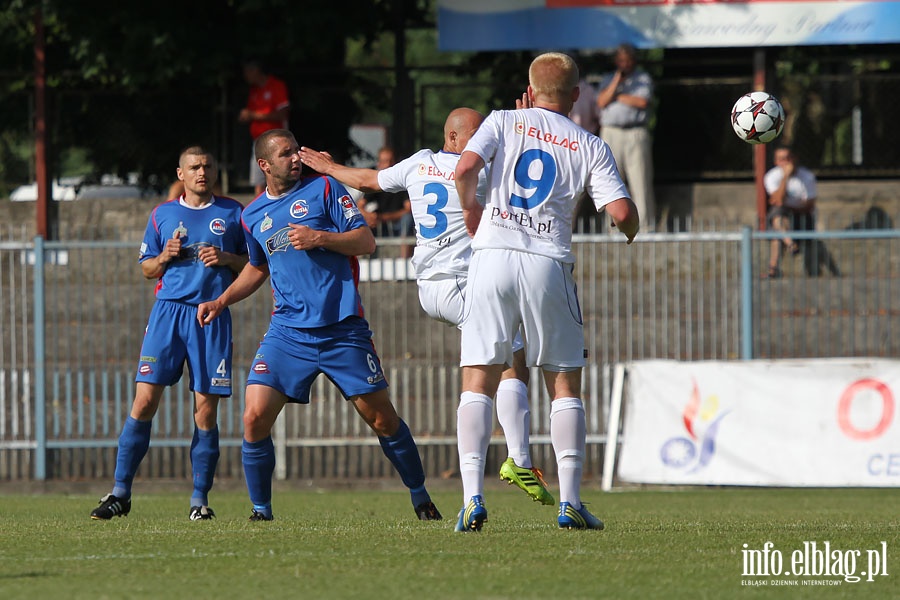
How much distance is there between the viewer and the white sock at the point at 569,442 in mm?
7328

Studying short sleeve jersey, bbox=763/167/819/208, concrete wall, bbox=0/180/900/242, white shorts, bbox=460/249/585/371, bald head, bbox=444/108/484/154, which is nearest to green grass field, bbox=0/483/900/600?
white shorts, bbox=460/249/585/371

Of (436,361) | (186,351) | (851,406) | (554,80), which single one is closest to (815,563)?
(554,80)

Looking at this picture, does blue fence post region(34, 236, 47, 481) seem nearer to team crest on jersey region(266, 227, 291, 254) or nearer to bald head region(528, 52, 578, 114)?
team crest on jersey region(266, 227, 291, 254)

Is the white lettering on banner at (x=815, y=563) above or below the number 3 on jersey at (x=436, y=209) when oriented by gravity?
below

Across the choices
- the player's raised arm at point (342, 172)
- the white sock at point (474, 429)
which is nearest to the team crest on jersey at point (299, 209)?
the player's raised arm at point (342, 172)

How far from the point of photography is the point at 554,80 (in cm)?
734

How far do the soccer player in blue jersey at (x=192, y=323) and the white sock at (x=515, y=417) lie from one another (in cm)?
217

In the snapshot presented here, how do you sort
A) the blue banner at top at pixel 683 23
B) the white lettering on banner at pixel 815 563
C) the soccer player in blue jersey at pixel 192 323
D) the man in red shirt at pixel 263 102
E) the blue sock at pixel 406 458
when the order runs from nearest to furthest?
1. the white lettering on banner at pixel 815 563
2. the blue sock at pixel 406 458
3. the soccer player in blue jersey at pixel 192 323
4. the man in red shirt at pixel 263 102
5. the blue banner at top at pixel 683 23

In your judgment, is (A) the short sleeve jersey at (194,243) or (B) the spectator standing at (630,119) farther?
(B) the spectator standing at (630,119)

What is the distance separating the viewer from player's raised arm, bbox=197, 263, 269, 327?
29.7 feet

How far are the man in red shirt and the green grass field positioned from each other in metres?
9.35

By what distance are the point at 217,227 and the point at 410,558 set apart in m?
4.01

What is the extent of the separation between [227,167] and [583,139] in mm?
12907

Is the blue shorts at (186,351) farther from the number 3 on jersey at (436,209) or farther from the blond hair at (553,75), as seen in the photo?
the blond hair at (553,75)
